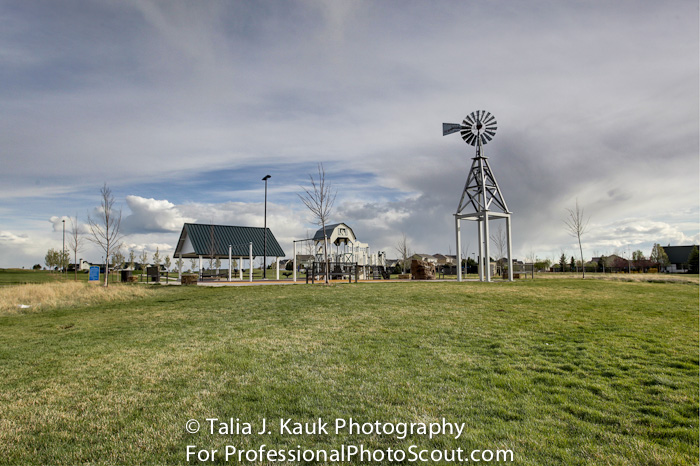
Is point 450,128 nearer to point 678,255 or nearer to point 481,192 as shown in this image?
point 481,192

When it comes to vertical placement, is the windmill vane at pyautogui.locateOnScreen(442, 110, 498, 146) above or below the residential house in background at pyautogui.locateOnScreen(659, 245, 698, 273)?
above

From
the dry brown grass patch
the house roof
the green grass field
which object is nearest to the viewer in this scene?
the green grass field

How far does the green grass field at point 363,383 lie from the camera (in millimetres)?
3652

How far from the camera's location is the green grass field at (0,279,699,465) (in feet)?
12.0

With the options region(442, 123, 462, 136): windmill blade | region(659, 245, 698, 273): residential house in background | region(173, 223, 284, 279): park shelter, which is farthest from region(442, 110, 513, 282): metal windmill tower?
region(659, 245, 698, 273): residential house in background

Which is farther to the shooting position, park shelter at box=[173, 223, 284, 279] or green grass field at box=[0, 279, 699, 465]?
park shelter at box=[173, 223, 284, 279]

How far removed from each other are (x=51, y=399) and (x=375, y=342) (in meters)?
4.91

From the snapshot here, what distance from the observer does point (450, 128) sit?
25.9 meters

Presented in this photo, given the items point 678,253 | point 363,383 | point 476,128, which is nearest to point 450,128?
point 476,128

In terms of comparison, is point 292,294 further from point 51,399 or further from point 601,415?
point 601,415

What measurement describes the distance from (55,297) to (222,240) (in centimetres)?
1970

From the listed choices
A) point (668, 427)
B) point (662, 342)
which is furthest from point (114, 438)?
point (662, 342)

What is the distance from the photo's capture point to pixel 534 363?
242 inches

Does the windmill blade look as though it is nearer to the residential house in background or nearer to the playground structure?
the playground structure
